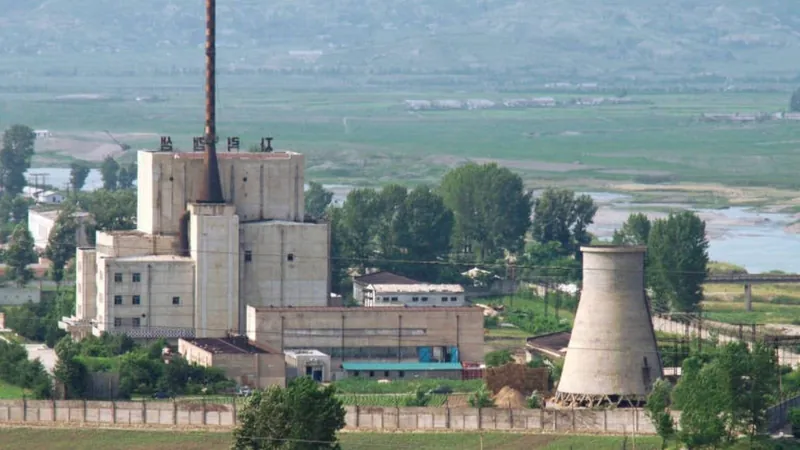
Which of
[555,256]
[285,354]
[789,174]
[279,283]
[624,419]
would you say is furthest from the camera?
[789,174]

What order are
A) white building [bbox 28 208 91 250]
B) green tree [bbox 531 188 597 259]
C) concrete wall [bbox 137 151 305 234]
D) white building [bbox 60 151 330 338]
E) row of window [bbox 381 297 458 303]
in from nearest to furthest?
white building [bbox 60 151 330 338] → concrete wall [bbox 137 151 305 234] → row of window [bbox 381 297 458 303] → white building [bbox 28 208 91 250] → green tree [bbox 531 188 597 259]

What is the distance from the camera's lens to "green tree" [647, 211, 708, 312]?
84000 mm

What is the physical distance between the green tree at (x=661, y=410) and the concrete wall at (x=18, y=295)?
30721mm

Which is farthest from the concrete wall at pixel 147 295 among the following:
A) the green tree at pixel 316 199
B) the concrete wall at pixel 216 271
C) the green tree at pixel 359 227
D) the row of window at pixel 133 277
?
the green tree at pixel 316 199

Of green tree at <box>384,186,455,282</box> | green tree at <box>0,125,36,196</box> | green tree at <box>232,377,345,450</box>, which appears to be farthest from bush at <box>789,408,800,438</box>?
green tree at <box>0,125,36,196</box>

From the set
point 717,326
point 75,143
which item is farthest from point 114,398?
point 75,143

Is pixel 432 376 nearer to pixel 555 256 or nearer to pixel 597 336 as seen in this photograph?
pixel 597 336

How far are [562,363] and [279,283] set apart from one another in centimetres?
1184

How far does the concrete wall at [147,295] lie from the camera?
7562cm

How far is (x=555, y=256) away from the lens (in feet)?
322

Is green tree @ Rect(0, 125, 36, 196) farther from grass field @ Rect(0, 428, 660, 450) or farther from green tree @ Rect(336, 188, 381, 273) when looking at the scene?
grass field @ Rect(0, 428, 660, 450)

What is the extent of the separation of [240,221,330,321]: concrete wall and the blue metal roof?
17.8 feet

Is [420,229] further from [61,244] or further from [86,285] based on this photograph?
[86,285]

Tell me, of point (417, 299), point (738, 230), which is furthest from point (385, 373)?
point (738, 230)
